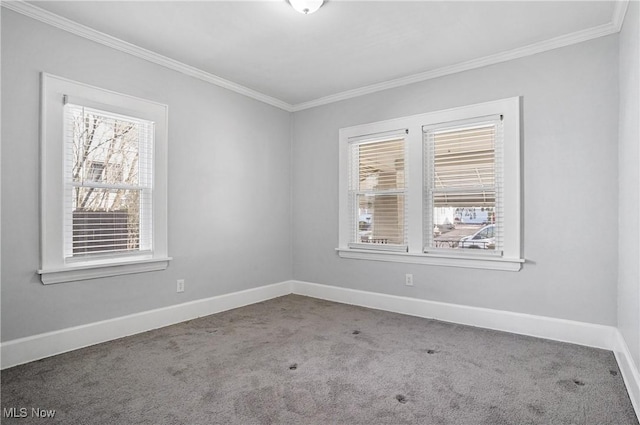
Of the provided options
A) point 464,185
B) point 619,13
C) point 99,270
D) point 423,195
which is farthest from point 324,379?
point 619,13

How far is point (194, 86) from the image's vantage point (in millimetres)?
3846

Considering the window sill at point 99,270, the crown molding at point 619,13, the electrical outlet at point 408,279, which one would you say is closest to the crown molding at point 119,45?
the window sill at point 99,270

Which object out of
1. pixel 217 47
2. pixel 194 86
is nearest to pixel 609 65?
pixel 217 47

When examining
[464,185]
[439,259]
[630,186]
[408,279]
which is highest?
[464,185]

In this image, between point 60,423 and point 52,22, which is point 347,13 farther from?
point 60,423

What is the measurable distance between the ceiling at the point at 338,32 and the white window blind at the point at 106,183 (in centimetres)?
72

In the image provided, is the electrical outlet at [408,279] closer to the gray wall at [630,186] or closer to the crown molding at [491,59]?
the gray wall at [630,186]

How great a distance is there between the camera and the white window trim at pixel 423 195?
11.0 feet

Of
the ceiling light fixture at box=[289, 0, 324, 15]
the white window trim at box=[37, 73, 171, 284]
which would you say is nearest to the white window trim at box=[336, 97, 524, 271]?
the ceiling light fixture at box=[289, 0, 324, 15]

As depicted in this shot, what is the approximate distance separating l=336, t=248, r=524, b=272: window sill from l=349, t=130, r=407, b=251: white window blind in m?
0.08

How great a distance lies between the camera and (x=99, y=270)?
121 inches

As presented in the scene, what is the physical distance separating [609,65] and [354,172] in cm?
257

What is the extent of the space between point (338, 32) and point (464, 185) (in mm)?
1903

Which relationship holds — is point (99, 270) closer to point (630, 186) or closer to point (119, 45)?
point (119, 45)
